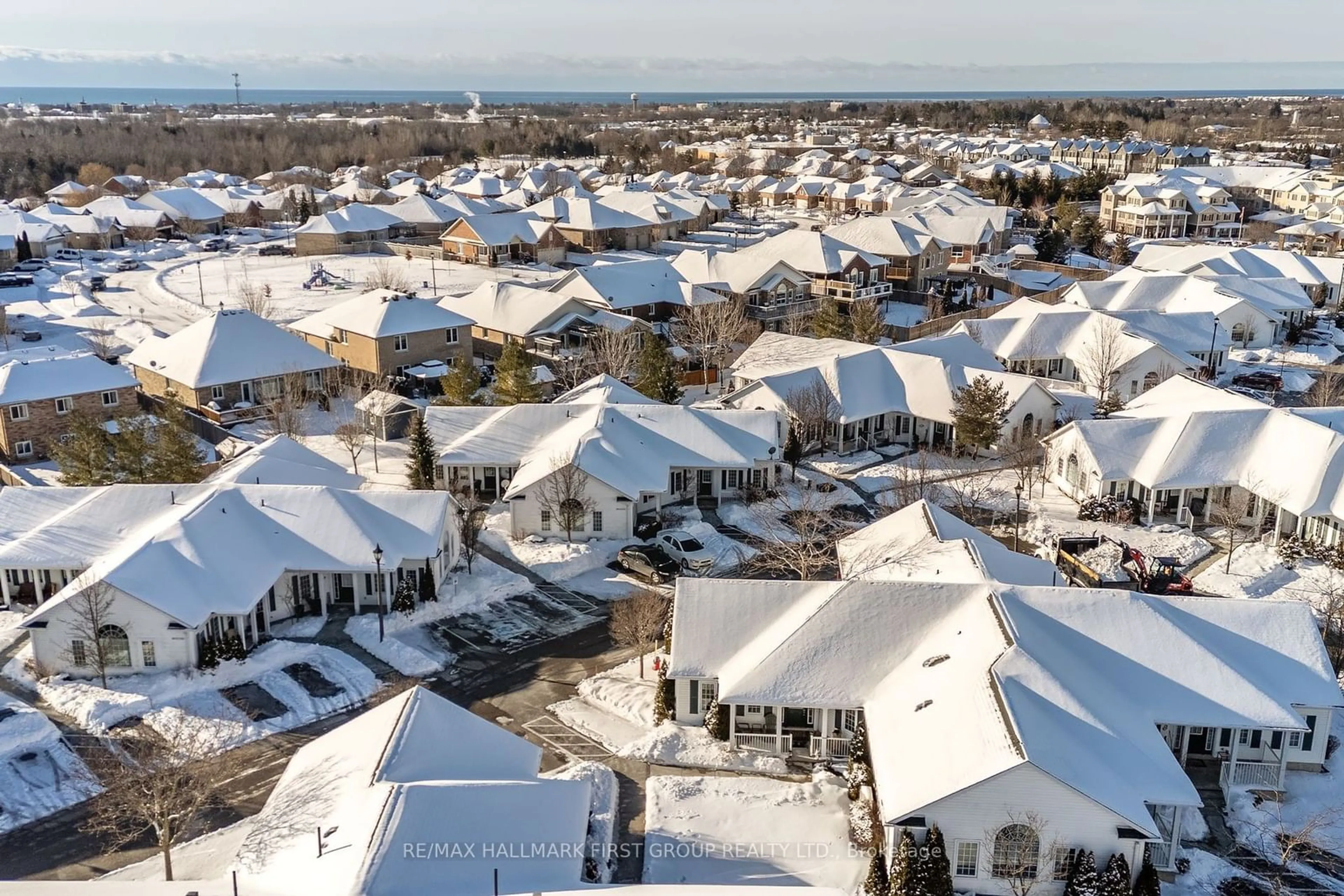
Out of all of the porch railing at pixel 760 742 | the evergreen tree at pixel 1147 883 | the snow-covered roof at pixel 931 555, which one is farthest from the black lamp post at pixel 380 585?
the evergreen tree at pixel 1147 883

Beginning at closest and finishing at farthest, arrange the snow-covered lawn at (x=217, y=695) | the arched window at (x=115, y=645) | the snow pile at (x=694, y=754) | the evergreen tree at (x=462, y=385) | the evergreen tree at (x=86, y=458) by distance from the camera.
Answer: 1. the snow pile at (x=694, y=754)
2. the snow-covered lawn at (x=217, y=695)
3. the arched window at (x=115, y=645)
4. the evergreen tree at (x=86, y=458)
5. the evergreen tree at (x=462, y=385)

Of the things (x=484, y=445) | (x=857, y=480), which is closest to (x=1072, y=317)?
(x=857, y=480)

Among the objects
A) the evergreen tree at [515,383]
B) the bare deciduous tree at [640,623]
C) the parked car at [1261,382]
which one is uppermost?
the evergreen tree at [515,383]

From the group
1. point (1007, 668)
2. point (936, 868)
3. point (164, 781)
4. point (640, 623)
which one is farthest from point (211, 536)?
point (1007, 668)

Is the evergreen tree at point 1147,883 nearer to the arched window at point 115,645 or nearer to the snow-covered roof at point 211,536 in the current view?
the snow-covered roof at point 211,536

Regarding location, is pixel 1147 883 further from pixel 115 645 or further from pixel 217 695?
pixel 115 645

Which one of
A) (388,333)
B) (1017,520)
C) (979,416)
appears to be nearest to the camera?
(1017,520)
